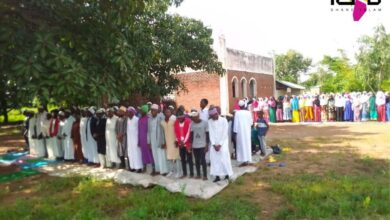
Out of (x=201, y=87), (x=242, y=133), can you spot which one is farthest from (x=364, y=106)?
(x=242, y=133)

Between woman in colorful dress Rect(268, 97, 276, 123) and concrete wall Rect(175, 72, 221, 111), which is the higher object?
concrete wall Rect(175, 72, 221, 111)

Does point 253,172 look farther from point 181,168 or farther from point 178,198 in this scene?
point 178,198

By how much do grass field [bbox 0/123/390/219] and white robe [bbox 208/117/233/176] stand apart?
14.2 inches

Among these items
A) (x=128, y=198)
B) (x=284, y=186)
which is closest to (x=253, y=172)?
(x=284, y=186)

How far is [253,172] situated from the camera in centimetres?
856

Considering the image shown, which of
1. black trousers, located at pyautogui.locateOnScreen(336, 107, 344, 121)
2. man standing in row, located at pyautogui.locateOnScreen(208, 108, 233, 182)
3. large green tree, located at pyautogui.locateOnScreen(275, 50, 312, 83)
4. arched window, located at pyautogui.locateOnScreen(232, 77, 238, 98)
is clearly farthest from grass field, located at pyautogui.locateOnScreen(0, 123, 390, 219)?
large green tree, located at pyautogui.locateOnScreen(275, 50, 312, 83)

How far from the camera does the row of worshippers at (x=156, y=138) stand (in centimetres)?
759

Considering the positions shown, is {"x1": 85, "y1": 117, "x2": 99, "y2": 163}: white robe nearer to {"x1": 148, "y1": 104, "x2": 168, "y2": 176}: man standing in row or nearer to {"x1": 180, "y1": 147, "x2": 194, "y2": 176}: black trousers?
{"x1": 148, "y1": 104, "x2": 168, "y2": 176}: man standing in row

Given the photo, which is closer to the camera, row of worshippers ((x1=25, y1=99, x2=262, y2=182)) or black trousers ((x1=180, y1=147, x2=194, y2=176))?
row of worshippers ((x1=25, y1=99, x2=262, y2=182))

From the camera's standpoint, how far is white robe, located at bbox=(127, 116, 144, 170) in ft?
28.7

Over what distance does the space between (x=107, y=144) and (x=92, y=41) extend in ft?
11.7

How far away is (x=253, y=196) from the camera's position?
6973mm

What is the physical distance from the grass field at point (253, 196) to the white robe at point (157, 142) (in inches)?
35.0

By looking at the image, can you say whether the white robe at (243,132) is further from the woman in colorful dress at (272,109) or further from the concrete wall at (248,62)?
the concrete wall at (248,62)
